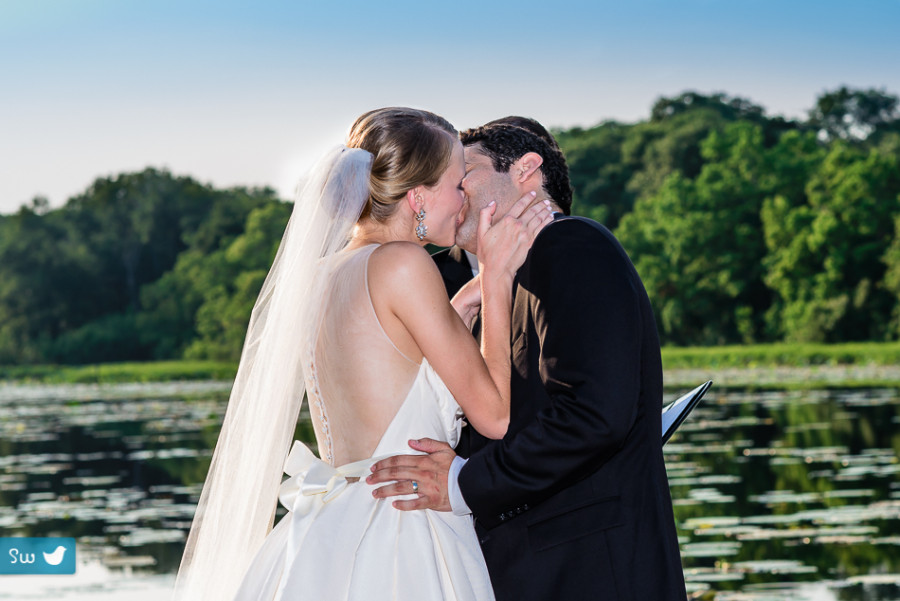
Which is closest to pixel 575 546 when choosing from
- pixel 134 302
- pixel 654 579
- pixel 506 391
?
pixel 654 579

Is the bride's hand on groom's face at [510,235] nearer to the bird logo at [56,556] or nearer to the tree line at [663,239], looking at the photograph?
the bird logo at [56,556]

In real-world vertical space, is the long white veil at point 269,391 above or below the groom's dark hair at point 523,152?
below

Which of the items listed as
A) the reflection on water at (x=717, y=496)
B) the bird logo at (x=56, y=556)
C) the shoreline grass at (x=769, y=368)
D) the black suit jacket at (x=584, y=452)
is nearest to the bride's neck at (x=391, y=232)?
the black suit jacket at (x=584, y=452)

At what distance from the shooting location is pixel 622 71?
221 feet

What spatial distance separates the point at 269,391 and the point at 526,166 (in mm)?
955

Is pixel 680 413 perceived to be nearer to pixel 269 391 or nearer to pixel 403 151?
pixel 403 151

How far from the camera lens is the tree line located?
3644cm

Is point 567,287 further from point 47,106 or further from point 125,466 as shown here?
point 47,106

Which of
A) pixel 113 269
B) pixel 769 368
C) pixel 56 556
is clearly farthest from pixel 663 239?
pixel 56 556

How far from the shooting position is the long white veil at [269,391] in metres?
2.95

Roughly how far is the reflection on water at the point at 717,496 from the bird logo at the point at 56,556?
0.49 ft

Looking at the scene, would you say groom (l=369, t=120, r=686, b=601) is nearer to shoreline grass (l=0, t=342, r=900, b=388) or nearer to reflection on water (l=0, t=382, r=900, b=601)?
reflection on water (l=0, t=382, r=900, b=601)

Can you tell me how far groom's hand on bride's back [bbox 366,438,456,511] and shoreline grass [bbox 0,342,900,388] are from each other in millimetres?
19903

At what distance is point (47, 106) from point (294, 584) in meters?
73.4
